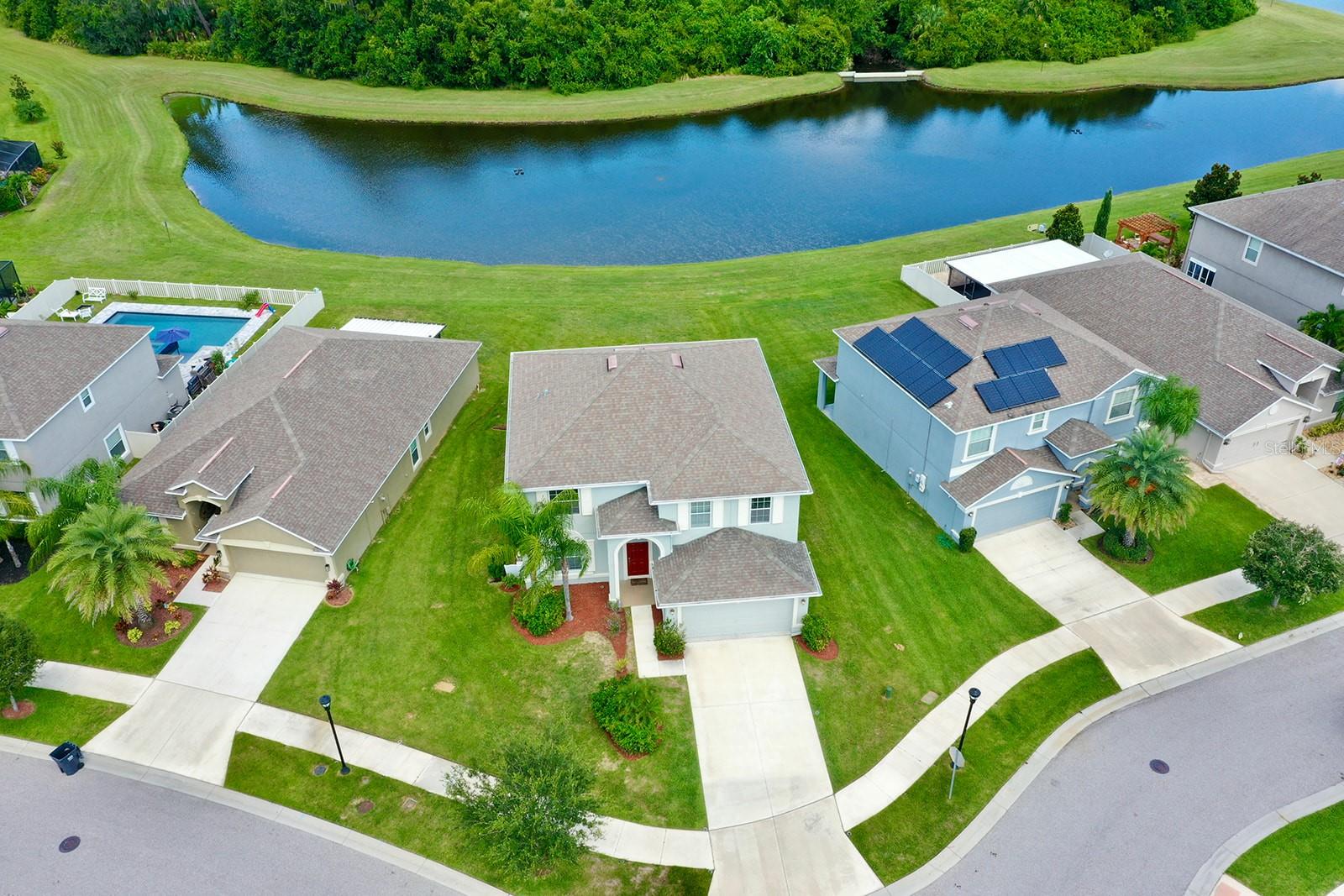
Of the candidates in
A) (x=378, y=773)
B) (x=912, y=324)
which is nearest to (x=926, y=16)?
(x=912, y=324)

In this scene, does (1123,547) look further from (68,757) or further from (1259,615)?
(68,757)

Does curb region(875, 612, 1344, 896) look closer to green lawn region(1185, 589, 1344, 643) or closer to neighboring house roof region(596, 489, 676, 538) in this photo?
green lawn region(1185, 589, 1344, 643)

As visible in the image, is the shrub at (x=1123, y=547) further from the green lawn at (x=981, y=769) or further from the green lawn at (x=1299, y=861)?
the green lawn at (x=1299, y=861)

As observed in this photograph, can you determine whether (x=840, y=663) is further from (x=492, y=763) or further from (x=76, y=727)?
(x=76, y=727)

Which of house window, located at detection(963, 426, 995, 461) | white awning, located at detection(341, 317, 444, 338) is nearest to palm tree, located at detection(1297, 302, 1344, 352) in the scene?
house window, located at detection(963, 426, 995, 461)

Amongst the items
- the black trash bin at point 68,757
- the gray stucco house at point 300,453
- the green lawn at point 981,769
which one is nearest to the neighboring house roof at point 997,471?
the green lawn at point 981,769
